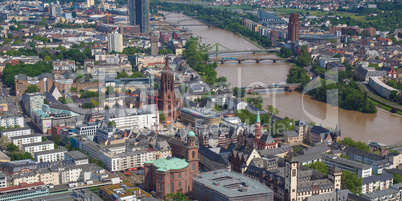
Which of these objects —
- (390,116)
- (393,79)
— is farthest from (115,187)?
(393,79)

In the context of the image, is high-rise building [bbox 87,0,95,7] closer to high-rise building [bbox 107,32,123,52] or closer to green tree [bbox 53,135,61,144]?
high-rise building [bbox 107,32,123,52]

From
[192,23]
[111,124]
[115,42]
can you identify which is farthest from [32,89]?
[192,23]

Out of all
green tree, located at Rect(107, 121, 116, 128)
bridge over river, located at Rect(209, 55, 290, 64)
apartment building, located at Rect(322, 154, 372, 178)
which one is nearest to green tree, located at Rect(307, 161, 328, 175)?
apartment building, located at Rect(322, 154, 372, 178)

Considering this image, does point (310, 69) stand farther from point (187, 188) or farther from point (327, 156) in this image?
point (187, 188)

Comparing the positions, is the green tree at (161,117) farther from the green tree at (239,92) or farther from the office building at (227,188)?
the office building at (227,188)

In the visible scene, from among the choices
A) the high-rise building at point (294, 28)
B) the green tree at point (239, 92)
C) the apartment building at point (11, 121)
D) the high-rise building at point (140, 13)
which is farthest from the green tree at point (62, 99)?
the high-rise building at point (140, 13)

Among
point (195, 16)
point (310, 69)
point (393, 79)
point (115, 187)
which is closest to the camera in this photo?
point (115, 187)

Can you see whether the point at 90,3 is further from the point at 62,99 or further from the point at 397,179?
the point at 397,179
